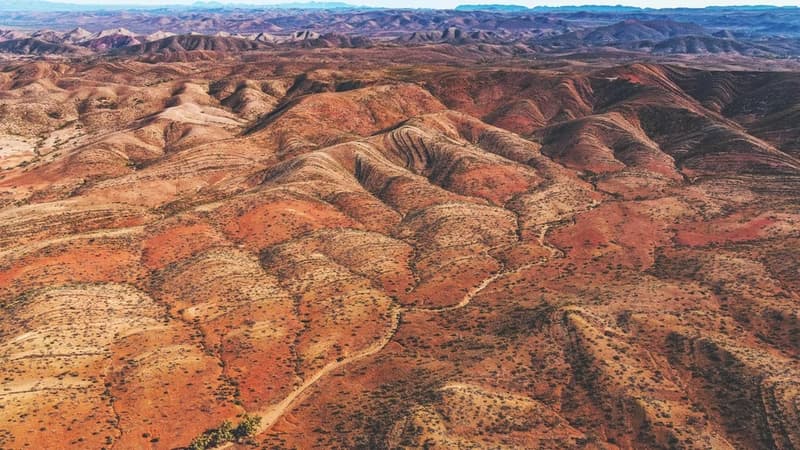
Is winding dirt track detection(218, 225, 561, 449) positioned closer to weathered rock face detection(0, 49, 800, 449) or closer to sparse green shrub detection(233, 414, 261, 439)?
weathered rock face detection(0, 49, 800, 449)

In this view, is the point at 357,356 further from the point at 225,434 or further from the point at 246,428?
the point at 225,434

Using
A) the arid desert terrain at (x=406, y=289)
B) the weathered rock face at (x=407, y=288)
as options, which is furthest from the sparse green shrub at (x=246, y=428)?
the weathered rock face at (x=407, y=288)

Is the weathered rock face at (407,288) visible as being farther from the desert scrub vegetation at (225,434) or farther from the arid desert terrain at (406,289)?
the desert scrub vegetation at (225,434)

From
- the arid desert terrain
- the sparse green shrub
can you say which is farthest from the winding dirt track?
the sparse green shrub

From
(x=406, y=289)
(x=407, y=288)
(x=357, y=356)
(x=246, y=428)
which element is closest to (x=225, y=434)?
(x=246, y=428)

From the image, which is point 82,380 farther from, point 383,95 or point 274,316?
point 383,95

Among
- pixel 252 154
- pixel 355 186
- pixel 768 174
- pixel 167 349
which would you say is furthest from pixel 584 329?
pixel 252 154

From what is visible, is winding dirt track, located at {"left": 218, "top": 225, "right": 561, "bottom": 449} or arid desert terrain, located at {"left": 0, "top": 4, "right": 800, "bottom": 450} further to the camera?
winding dirt track, located at {"left": 218, "top": 225, "right": 561, "bottom": 449}
